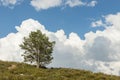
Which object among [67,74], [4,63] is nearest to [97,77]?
[67,74]

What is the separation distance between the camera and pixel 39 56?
46.6 metres

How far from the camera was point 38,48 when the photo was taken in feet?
155

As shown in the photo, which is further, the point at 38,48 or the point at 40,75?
the point at 38,48

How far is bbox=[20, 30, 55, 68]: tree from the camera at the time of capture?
46.6 metres

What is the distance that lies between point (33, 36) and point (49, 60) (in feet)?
15.0

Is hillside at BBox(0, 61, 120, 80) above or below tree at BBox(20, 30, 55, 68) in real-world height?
below

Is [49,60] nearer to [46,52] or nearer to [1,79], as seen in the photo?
[46,52]

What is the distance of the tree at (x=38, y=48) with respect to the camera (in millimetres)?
46594

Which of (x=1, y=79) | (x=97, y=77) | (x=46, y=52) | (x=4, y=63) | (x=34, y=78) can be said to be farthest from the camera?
(x=46, y=52)

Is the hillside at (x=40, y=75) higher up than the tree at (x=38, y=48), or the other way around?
the tree at (x=38, y=48)

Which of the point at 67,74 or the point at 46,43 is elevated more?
the point at 46,43

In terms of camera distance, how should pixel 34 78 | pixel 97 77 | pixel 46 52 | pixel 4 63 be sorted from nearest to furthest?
pixel 34 78 → pixel 97 77 → pixel 4 63 → pixel 46 52

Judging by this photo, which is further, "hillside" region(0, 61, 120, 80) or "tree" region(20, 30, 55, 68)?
"tree" region(20, 30, 55, 68)

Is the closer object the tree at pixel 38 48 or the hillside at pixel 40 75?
the hillside at pixel 40 75
